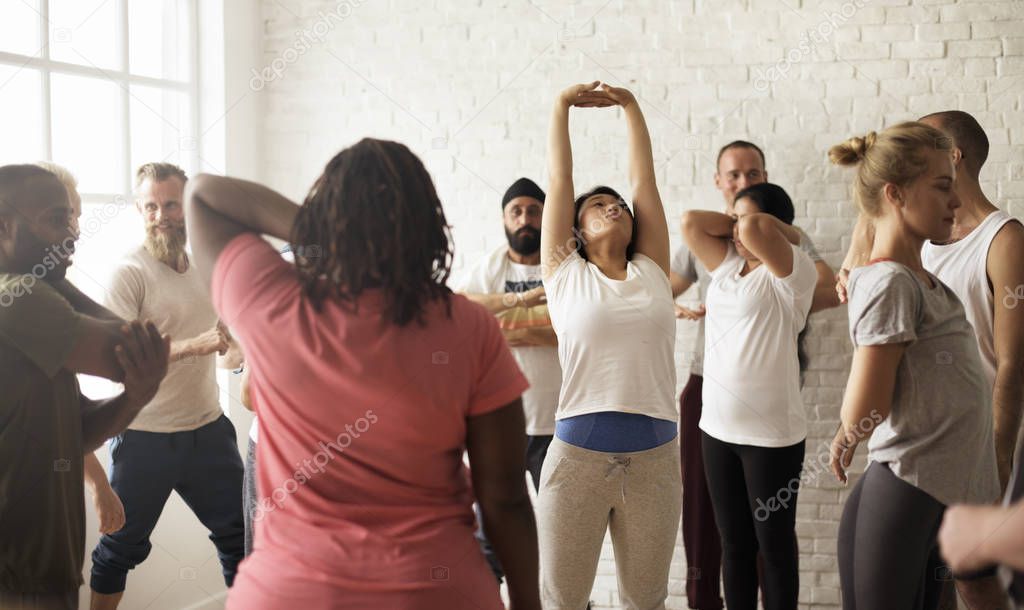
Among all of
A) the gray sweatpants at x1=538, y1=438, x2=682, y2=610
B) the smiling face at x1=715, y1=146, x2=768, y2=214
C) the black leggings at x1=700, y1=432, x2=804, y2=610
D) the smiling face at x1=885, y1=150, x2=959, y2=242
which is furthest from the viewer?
the smiling face at x1=715, y1=146, x2=768, y2=214

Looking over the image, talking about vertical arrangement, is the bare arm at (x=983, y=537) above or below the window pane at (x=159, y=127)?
below

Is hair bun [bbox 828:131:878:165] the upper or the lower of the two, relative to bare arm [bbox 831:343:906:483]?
upper

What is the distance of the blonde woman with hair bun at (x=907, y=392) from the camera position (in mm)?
1958

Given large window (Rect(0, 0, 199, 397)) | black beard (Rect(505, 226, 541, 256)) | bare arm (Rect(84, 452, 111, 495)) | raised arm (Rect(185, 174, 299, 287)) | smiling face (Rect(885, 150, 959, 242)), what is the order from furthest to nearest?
black beard (Rect(505, 226, 541, 256))
large window (Rect(0, 0, 199, 397))
bare arm (Rect(84, 452, 111, 495))
smiling face (Rect(885, 150, 959, 242))
raised arm (Rect(185, 174, 299, 287))

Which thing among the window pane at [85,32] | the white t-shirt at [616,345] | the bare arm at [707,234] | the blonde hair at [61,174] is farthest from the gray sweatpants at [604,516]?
the window pane at [85,32]

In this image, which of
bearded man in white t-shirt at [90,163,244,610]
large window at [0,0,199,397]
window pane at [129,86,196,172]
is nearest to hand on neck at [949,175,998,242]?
bearded man in white t-shirt at [90,163,244,610]

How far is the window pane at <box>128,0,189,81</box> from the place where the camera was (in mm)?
3303

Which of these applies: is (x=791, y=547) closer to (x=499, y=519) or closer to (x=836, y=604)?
(x=836, y=604)

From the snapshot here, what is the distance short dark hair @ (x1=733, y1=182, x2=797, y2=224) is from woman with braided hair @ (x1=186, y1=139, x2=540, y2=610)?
2039mm

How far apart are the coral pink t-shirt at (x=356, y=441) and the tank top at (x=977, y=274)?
173cm

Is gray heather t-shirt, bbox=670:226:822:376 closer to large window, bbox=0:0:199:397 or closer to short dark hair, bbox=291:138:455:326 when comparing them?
large window, bbox=0:0:199:397

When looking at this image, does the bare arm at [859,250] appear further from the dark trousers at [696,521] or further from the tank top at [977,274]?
the dark trousers at [696,521]

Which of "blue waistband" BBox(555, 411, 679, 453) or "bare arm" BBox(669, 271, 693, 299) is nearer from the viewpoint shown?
"blue waistband" BBox(555, 411, 679, 453)

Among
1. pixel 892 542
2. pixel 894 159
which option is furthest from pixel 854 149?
pixel 892 542
